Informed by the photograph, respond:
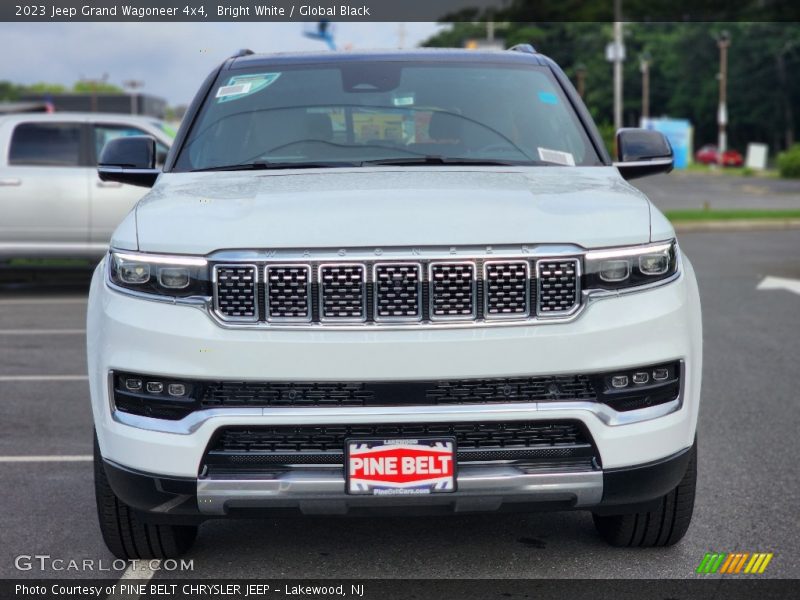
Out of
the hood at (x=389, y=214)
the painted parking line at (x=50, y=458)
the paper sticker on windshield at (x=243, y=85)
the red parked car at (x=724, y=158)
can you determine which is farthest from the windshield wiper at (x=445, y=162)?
the red parked car at (x=724, y=158)

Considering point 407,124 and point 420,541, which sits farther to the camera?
point 407,124

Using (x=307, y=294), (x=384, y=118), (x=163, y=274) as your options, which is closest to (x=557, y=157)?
(x=384, y=118)

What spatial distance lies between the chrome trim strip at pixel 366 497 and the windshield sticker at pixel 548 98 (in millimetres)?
2111

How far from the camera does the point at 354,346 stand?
12.4 feet

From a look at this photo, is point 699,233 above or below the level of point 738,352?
below

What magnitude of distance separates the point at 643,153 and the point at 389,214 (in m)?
1.91

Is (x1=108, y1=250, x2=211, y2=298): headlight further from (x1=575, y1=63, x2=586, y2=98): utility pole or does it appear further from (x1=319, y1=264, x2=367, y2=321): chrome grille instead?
(x1=575, y1=63, x2=586, y2=98): utility pole

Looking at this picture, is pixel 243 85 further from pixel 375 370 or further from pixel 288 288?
pixel 375 370

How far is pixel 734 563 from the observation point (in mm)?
4449

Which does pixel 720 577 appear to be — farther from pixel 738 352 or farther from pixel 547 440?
pixel 738 352

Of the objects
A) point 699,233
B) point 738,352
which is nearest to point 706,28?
point 699,233

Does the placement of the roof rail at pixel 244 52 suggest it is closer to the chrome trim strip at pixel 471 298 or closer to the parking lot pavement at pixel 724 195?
the chrome trim strip at pixel 471 298

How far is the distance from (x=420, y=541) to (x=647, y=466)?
1.14 metres

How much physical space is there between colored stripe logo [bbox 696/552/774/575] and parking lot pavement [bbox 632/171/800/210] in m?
21.9
